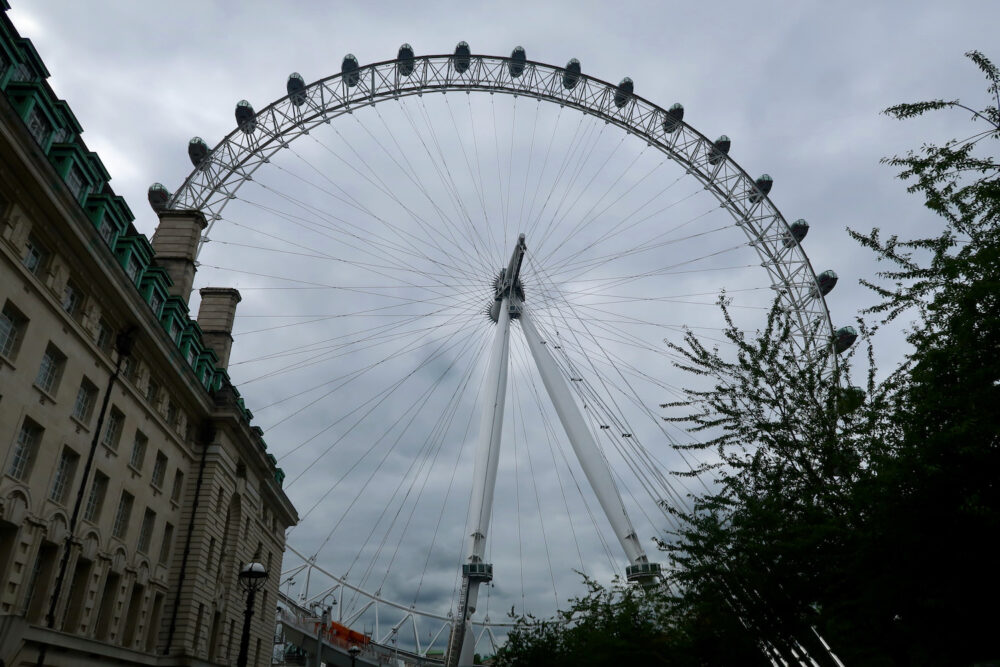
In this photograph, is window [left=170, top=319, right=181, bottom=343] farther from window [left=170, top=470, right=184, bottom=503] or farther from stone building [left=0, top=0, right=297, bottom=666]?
window [left=170, top=470, right=184, bottom=503]

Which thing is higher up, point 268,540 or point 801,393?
point 268,540

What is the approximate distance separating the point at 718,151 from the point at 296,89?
99.4 feet

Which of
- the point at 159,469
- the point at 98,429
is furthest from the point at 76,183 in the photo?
the point at 159,469

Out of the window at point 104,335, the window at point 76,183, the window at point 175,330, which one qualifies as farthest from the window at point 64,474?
the window at point 175,330

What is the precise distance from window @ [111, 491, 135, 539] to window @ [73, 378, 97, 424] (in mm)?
4308

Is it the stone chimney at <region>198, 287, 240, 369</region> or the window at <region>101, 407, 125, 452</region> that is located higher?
the stone chimney at <region>198, 287, 240, 369</region>

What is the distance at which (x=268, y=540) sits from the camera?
48812 millimetres

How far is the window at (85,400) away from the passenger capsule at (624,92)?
41164 mm

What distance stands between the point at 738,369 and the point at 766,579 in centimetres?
569

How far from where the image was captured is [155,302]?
34.3 meters

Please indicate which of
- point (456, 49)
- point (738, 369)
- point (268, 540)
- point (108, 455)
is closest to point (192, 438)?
point (108, 455)

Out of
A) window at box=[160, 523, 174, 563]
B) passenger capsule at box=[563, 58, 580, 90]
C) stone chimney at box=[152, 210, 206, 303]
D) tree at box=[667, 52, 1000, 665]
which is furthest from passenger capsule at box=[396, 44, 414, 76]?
tree at box=[667, 52, 1000, 665]

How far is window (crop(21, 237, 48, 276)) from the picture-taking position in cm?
2328

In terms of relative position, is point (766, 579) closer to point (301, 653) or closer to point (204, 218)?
point (204, 218)
